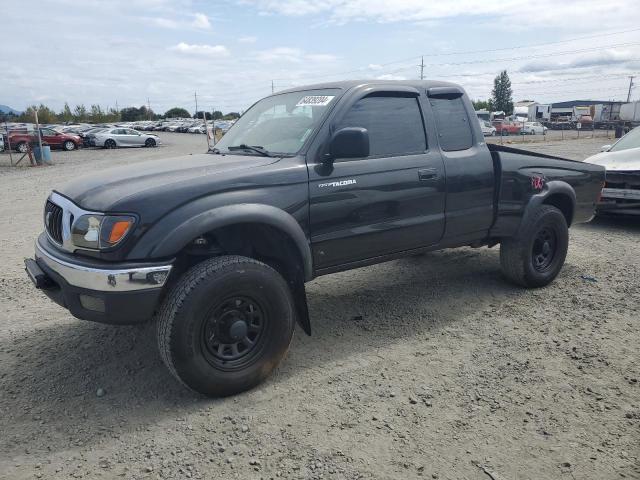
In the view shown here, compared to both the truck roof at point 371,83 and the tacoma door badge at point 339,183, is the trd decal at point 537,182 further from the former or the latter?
the tacoma door badge at point 339,183

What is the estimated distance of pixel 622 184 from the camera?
25.5 ft

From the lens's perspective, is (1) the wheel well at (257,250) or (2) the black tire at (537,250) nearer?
(1) the wheel well at (257,250)

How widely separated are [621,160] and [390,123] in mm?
5840

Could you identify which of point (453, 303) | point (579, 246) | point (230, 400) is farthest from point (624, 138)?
point (230, 400)

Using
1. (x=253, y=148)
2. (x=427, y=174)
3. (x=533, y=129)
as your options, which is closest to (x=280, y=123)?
(x=253, y=148)

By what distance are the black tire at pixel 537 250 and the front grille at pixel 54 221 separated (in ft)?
12.7

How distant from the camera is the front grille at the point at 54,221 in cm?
335

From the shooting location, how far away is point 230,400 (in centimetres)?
323

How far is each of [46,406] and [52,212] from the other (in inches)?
49.9

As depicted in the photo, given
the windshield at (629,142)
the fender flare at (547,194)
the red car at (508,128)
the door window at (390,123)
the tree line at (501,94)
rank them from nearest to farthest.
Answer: the door window at (390,123), the fender flare at (547,194), the windshield at (629,142), the red car at (508,128), the tree line at (501,94)

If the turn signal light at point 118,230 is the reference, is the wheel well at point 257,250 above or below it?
below

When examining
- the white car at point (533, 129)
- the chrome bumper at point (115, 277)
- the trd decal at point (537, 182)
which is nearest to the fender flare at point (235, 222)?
the chrome bumper at point (115, 277)

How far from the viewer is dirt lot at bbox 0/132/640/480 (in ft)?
8.68

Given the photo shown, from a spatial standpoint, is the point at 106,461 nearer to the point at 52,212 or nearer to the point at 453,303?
the point at 52,212
